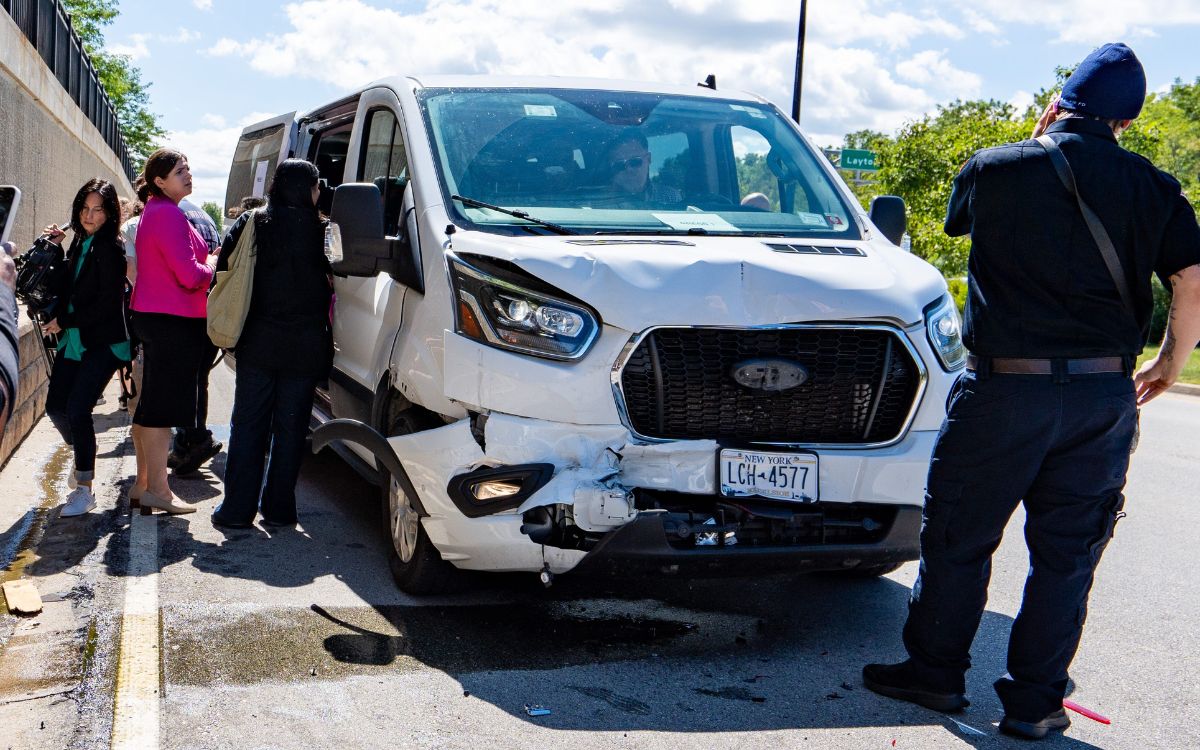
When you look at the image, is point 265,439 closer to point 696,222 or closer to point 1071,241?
point 696,222

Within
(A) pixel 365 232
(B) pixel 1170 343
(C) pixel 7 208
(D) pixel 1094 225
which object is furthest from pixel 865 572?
(C) pixel 7 208

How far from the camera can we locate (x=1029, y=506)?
13.3ft

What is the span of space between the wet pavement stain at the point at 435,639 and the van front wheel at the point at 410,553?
0.34ft

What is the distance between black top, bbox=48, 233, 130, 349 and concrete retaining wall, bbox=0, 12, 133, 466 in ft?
2.81

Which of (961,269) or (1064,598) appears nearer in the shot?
(1064,598)

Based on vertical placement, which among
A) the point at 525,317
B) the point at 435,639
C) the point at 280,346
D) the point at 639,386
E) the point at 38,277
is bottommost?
the point at 435,639

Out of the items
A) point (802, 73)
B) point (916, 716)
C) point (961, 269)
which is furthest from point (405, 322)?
point (961, 269)

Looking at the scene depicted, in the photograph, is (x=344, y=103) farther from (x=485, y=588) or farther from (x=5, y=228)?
(x=5, y=228)

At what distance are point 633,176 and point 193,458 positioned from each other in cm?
370

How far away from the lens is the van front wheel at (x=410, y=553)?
506 cm

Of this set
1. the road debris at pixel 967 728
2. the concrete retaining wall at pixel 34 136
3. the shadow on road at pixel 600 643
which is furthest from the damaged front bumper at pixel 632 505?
the concrete retaining wall at pixel 34 136

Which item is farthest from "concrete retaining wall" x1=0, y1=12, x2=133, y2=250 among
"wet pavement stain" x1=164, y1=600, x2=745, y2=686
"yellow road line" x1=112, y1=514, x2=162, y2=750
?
"wet pavement stain" x1=164, y1=600, x2=745, y2=686

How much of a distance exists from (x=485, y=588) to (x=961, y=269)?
2723 cm

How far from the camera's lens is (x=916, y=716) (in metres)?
4.15
